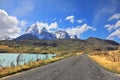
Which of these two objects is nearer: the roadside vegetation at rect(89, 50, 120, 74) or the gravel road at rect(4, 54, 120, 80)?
A: the gravel road at rect(4, 54, 120, 80)

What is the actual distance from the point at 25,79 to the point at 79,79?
444 centimetres

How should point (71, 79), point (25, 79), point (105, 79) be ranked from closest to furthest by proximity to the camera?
1. point (25, 79)
2. point (71, 79)
3. point (105, 79)

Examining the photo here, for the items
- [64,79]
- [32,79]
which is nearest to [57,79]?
[64,79]

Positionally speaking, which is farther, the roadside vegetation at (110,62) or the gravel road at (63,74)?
the roadside vegetation at (110,62)

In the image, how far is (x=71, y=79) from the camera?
1947 cm

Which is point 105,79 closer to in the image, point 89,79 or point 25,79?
point 89,79

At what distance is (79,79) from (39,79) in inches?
132

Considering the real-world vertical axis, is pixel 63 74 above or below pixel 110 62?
below

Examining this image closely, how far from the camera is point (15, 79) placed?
18281 millimetres

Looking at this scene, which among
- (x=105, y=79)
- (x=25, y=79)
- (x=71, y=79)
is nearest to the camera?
(x=25, y=79)

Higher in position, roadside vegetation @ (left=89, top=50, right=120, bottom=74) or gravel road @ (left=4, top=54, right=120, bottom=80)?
roadside vegetation @ (left=89, top=50, right=120, bottom=74)

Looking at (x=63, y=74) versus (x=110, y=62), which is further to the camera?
(x=110, y=62)

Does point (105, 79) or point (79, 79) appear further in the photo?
point (105, 79)

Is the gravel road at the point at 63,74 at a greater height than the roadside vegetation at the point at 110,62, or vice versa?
the roadside vegetation at the point at 110,62
